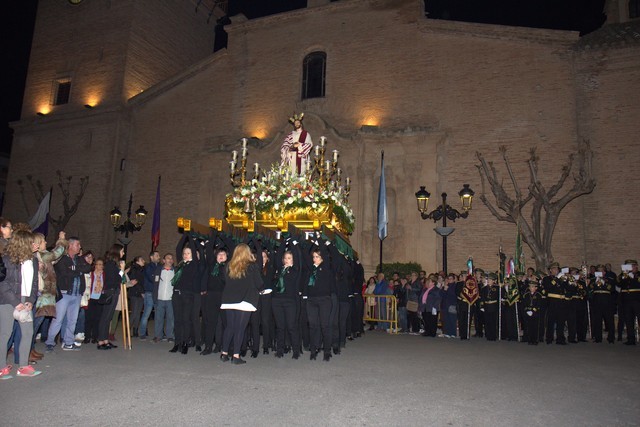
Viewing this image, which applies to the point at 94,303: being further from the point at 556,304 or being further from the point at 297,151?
the point at 556,304

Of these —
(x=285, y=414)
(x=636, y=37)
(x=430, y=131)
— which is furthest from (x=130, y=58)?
(x=285, y=414)

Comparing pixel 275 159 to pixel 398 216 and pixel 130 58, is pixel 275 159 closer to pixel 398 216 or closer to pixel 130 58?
pixel 398 216

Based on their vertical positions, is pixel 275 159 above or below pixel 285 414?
above

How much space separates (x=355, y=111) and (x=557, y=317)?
12.7 meters

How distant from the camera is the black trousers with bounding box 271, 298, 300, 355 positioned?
29.7 ft

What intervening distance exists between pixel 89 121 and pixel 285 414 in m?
25.5

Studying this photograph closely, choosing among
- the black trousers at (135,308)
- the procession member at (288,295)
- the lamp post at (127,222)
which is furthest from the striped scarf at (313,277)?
the lamp post at (127,222)

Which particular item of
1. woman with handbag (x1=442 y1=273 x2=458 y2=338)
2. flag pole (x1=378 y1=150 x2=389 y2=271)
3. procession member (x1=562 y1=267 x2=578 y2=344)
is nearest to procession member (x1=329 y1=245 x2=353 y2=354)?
woman with handbag (x1=442 y1=273 x2=458 y2=338)

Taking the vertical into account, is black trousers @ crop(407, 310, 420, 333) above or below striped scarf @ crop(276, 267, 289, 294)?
below

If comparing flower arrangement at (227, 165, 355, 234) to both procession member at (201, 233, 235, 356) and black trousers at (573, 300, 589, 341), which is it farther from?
black trousers at (573, 300, 589, 341)

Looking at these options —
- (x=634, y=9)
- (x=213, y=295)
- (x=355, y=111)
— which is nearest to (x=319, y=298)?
(x=213, y=295)

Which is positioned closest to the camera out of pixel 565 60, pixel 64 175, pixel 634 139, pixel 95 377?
pixel 95 377

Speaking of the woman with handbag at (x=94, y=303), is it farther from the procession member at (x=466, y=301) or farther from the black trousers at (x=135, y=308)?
the procession member at (x=466, y=301)

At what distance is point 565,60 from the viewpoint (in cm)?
1928
